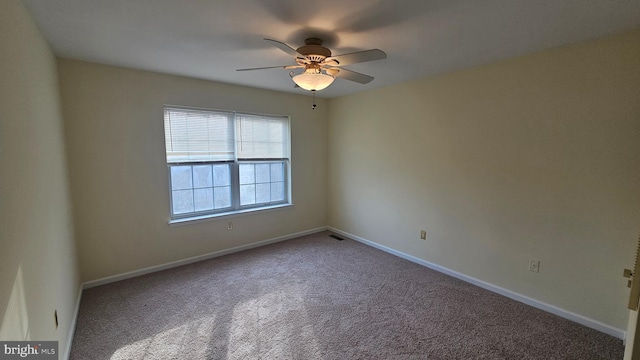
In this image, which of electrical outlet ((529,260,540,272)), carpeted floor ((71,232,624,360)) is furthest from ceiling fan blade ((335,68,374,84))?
electrical outlet ((529,260,540,272))

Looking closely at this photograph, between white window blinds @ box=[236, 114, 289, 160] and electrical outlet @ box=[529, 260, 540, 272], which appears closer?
electrical outlet @ box=[529, 260, 540, 272]

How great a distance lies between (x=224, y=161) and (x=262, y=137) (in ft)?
2.26

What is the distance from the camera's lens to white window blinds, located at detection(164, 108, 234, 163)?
131 inches

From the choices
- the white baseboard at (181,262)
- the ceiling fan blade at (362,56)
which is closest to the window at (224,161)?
the white baseboard at (181,262)

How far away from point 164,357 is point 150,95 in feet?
8.60

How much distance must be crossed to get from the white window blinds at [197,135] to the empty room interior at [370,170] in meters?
0.03

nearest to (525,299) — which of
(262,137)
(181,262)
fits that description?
(262,137)

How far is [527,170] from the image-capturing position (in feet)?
8.46

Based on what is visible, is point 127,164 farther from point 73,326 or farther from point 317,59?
point 317,59

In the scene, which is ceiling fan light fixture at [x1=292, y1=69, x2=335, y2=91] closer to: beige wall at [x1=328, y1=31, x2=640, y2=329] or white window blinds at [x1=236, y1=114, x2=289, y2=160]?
beige wall at [x1=328, y1=31, x2=640, y2=329]

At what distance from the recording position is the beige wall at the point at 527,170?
7.04 feet

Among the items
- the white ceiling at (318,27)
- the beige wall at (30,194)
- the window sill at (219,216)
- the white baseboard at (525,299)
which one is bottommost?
the white baseboard at (525,299)
